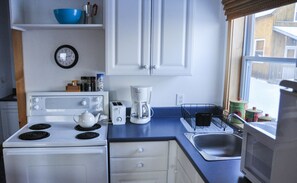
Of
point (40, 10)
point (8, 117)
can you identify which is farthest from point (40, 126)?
point (8, 117)

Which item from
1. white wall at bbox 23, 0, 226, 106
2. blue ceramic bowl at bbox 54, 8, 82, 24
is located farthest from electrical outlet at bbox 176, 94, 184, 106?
blue ceramic bowl at bbox 54, 8, 82, 24

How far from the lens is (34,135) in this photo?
1851mm

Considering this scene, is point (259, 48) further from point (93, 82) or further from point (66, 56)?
point (66, 56)

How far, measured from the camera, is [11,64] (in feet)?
12.7

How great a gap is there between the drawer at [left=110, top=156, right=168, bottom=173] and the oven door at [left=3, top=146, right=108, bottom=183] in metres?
0.12

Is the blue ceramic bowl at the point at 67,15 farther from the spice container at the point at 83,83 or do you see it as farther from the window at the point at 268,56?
the window at the point at 268,56

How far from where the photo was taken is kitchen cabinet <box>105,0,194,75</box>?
1.94 meters

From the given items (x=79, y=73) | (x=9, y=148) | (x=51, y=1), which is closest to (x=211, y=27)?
(x=79, y=73)

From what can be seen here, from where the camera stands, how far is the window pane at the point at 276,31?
1.62m

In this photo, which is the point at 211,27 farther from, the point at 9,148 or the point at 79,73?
the point at 9,148

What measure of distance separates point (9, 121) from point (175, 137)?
2.62 metres

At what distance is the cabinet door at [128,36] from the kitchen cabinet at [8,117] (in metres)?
2.08

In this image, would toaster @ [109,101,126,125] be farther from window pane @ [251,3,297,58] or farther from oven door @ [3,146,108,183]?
window pane @ [251,3,297,58]

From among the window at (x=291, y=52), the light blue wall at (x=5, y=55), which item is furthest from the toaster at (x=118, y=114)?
the light blue wall at (x=5, y=55)
